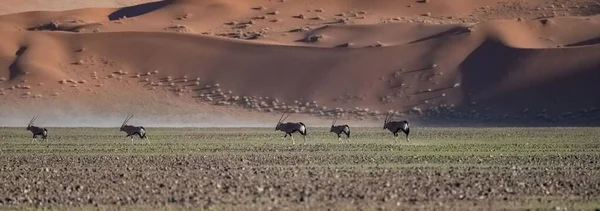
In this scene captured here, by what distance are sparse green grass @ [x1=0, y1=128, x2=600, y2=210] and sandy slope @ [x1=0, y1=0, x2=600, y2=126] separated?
3061 cm

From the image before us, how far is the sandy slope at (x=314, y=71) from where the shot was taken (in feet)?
234

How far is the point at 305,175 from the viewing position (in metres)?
24.2

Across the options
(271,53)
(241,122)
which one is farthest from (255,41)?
(241,122)

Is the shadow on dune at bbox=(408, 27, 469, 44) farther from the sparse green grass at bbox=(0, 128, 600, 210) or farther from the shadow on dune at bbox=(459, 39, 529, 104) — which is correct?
the sparse green grass at bbox=(0, 128, 600, 210)

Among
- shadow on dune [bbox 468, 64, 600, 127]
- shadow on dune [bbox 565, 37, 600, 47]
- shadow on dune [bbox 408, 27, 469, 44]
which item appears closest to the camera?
shadow on dune [bbox 468, 64, 600, 127]

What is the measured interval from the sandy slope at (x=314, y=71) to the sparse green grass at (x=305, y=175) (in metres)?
30.6

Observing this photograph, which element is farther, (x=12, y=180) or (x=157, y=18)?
(x=157, y=18)

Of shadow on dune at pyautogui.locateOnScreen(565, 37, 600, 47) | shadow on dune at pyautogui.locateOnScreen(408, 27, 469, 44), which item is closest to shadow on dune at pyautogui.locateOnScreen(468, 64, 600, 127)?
shadow on dune at pyautogui.locateOnScreen(565, 37, 600, 47)

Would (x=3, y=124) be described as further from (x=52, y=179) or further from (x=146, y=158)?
(x=52, y=179)

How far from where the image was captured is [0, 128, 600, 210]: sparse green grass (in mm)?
18922

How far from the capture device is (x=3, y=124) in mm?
70000

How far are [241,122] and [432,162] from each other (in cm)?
4209

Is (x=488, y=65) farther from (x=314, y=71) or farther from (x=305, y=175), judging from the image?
(x=305, y=175)

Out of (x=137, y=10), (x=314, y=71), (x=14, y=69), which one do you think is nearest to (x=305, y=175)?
(x=314, y=71)
